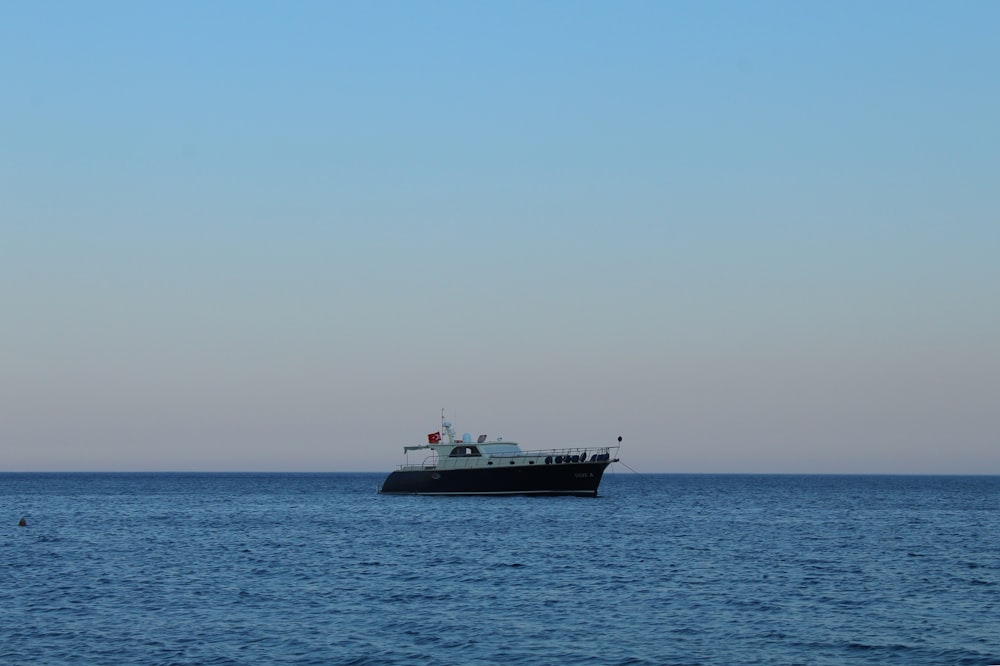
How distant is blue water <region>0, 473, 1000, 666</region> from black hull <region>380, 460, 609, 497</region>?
1936cm

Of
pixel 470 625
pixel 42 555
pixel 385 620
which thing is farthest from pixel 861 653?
pixel 42 555

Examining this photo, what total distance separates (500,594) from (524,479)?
5747cm

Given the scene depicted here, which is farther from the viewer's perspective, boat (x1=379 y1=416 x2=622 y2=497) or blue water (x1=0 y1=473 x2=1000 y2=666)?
boat (x1=379 y1=416 x2=622 y2=497)

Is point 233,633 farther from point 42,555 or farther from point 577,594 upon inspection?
point 42,555

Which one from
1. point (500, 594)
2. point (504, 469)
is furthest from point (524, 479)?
point (500, 594)

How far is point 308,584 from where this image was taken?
43062 mm

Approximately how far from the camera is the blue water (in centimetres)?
2955

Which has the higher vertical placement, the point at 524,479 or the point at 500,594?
the point at 524,479

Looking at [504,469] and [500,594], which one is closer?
[500,594]

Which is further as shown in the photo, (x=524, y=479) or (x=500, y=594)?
(x=524, y=479)

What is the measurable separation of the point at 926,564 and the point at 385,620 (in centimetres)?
2862

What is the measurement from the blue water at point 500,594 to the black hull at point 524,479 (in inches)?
762

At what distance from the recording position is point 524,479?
97312mm

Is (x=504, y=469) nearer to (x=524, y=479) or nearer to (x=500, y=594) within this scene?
(x=524, y=479)
